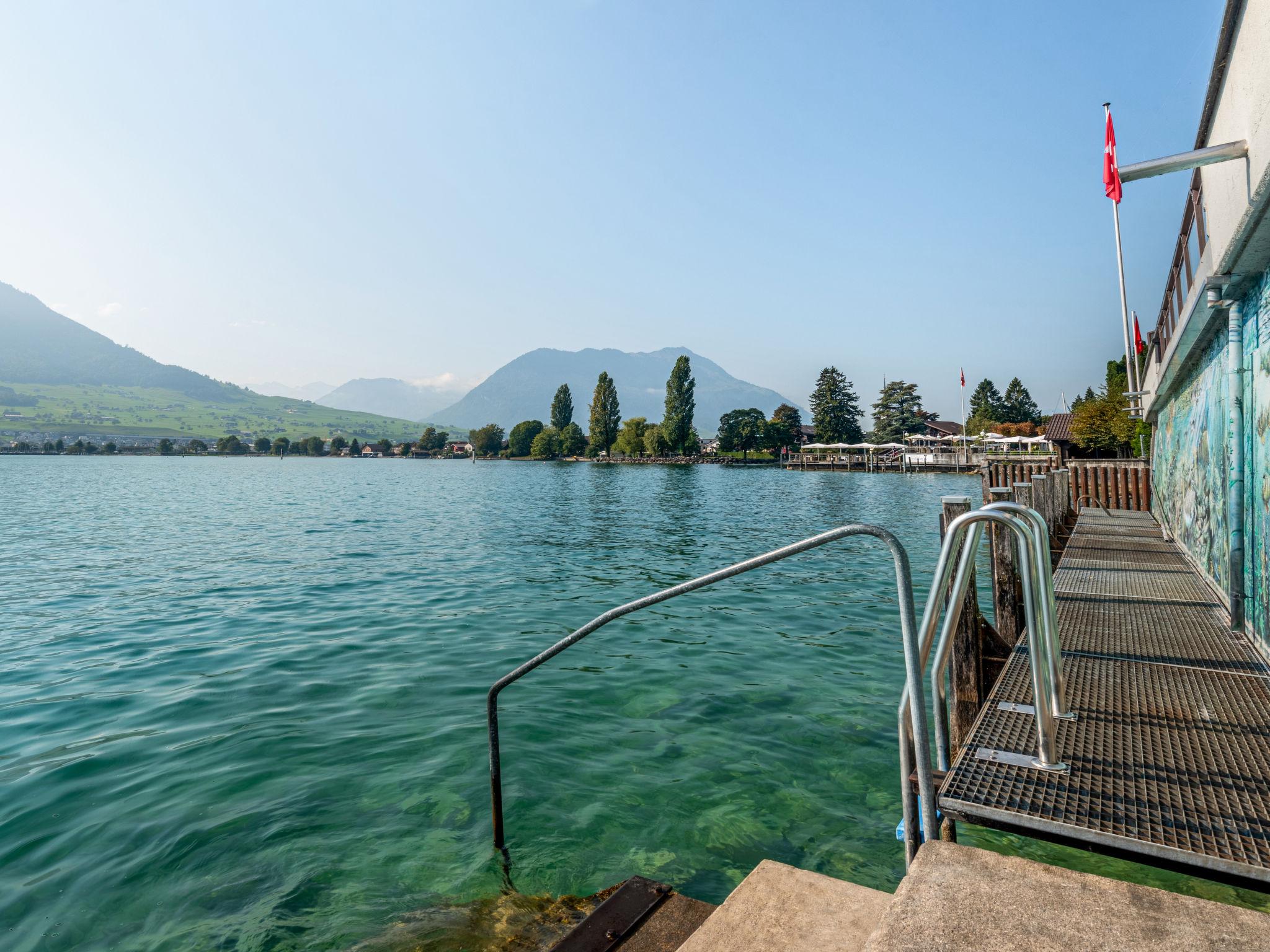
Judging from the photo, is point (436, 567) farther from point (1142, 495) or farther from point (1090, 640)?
point (1142, 495)

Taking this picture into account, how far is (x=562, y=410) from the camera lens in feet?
505

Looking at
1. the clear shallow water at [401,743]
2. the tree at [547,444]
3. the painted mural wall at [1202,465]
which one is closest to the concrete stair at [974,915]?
the clear shallow water at [401,743]

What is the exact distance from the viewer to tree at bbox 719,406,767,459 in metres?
130

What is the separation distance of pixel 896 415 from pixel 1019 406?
23.3 m

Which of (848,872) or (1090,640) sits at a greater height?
(1090,640)

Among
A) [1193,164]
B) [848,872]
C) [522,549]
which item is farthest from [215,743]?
[522,549]

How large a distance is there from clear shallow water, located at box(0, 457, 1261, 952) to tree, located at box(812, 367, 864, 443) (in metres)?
104

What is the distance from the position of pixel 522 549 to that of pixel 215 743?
49.2 ft

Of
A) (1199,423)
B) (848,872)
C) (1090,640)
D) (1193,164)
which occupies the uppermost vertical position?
(1193,164)

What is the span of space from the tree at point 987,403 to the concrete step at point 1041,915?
123425 mm

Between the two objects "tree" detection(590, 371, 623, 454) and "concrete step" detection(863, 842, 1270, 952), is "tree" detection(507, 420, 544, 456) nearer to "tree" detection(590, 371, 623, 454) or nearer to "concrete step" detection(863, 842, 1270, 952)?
"tree" detection(590, 371, 623, 454)

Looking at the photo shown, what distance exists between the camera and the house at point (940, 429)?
117500mm

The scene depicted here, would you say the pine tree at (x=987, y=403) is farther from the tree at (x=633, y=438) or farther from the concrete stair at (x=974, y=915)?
the concrete stair at (x=974, y=915)

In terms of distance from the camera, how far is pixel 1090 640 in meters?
6.00
